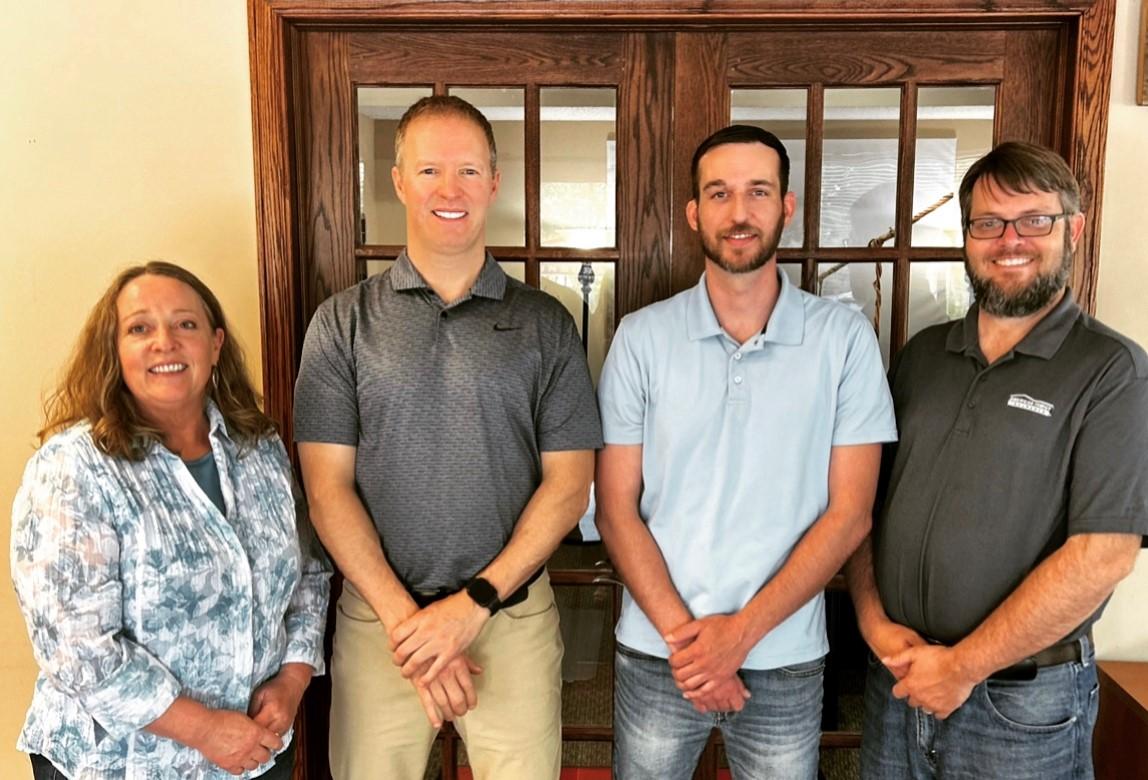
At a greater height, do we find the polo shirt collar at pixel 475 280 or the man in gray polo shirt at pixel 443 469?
the polo shirt collar at pixel 475 280

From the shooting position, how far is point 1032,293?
1390mm

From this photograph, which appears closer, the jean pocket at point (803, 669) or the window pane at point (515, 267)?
the jean pocket at point (803, 669)

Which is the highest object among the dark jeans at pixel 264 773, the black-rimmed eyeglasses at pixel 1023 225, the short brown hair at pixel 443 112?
the short brown hair at pixel 443 112

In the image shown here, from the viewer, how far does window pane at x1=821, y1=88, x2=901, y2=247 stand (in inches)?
74.2

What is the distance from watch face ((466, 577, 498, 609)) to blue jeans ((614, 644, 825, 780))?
0.33 meters

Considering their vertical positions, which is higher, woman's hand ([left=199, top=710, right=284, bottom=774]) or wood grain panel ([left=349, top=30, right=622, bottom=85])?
wood grain panel ([left=349, top=30, right=622, bottom=85])

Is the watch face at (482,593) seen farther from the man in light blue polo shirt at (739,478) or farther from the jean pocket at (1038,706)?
the jean pocket at (1038,706)

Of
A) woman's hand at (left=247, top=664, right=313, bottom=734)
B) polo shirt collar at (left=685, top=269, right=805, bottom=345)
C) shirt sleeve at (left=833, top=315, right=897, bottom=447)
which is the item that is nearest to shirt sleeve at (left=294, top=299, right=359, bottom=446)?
woman's hand at (left=247, top=664, right=313, bottom=734)

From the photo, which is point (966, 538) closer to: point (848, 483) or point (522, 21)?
point (848, 483)

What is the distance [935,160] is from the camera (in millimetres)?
1914

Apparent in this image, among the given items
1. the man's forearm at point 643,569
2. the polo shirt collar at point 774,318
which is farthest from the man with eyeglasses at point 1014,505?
the man's forearm at point 643,569

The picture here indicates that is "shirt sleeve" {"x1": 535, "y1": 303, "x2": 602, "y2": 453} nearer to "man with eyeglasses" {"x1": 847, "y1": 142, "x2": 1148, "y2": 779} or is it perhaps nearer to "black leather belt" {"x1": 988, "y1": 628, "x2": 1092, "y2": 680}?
"man with eyeglasses" {"x1": 847, "y1": 142, "x2": 1148, "y2": 779}

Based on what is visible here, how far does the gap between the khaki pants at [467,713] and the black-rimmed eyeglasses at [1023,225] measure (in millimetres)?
1121

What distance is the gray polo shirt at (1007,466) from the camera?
1.28 metres
